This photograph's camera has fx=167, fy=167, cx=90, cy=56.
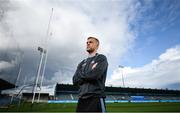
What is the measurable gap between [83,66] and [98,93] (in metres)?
0.65

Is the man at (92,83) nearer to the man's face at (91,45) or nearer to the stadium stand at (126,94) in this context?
the man's face at (91,45)

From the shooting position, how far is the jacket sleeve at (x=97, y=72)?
9.31 ft

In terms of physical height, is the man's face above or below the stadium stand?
above

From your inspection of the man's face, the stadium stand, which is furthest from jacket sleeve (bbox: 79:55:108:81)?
the stadium stand

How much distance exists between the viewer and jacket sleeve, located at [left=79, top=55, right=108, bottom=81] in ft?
9.31

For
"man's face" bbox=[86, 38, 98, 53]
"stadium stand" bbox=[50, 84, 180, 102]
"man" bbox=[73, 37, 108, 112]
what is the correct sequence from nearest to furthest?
"man" bbox=[73, 37, 108, 112] → "man's face" bbox=[86, 38, 98, 53] → "stadium stand" bbox=[50, 84, 180, 102]

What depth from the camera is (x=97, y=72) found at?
287cm

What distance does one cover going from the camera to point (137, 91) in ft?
312

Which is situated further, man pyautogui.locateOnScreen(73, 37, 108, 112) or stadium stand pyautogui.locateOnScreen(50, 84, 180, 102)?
stadium stand pyautogui.locateOnScreen(50, 84, 180, 102)

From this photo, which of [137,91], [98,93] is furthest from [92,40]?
[137,91]

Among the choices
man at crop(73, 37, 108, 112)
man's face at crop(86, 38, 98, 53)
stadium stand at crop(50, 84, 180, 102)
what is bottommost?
stadium stand at crop(50, 84, 180, 102)

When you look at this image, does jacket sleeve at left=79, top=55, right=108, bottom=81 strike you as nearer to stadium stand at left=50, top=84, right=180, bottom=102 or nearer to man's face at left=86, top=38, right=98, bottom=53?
man's face at left=86, top=38, right=98, bottom=53

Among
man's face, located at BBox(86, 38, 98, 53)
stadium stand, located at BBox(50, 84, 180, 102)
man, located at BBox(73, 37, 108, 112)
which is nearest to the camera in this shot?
man, located at BBox(73, 37, 108, 112)

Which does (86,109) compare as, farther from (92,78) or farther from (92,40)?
(92,40)
